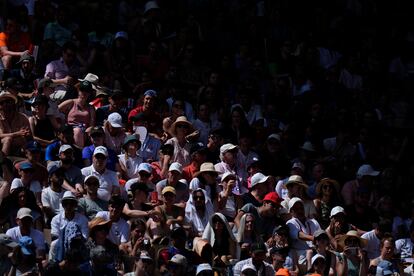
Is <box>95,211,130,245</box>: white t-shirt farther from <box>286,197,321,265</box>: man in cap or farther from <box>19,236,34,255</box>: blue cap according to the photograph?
<box>286,197,321,265</box>: man in cap

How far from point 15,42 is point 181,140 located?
338 centimetres

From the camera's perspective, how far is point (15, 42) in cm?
2373

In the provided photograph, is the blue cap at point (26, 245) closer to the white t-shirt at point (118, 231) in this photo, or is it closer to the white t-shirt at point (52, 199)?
the white t-shirt at point (118, 231)

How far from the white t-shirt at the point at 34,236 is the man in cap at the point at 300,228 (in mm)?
3343

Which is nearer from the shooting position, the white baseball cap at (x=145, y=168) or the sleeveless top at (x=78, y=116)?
the white baseball cap at (x=145, y=168)

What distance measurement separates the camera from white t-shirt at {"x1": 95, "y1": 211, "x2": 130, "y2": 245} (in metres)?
19.4

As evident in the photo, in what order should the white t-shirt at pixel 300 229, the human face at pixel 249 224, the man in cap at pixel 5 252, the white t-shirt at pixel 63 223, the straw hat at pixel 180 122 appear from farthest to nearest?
the straw hat at pixel 180 122 < the white t-shirt at pixel 300 229 < the human face at pixel 249 224 < the white t-shirt at pixel 63 223 < the man in cap at pixel 5 252

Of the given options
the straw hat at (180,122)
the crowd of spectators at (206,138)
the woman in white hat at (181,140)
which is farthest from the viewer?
the straw hat at (180,122)

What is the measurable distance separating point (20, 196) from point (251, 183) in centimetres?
371

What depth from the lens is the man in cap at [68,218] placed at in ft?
62.9

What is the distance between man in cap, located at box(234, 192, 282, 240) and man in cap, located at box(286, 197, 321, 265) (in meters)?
0.21

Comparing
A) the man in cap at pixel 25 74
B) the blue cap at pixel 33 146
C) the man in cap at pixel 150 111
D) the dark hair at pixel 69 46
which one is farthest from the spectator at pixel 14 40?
the blue cap at pixel 33 146

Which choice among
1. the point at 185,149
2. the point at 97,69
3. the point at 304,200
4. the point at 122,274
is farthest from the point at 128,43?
the point at 122,274

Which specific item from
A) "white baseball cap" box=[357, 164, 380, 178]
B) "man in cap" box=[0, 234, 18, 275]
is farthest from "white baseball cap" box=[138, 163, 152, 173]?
"white baseball cap" box=[357, 164, 380, 178]
